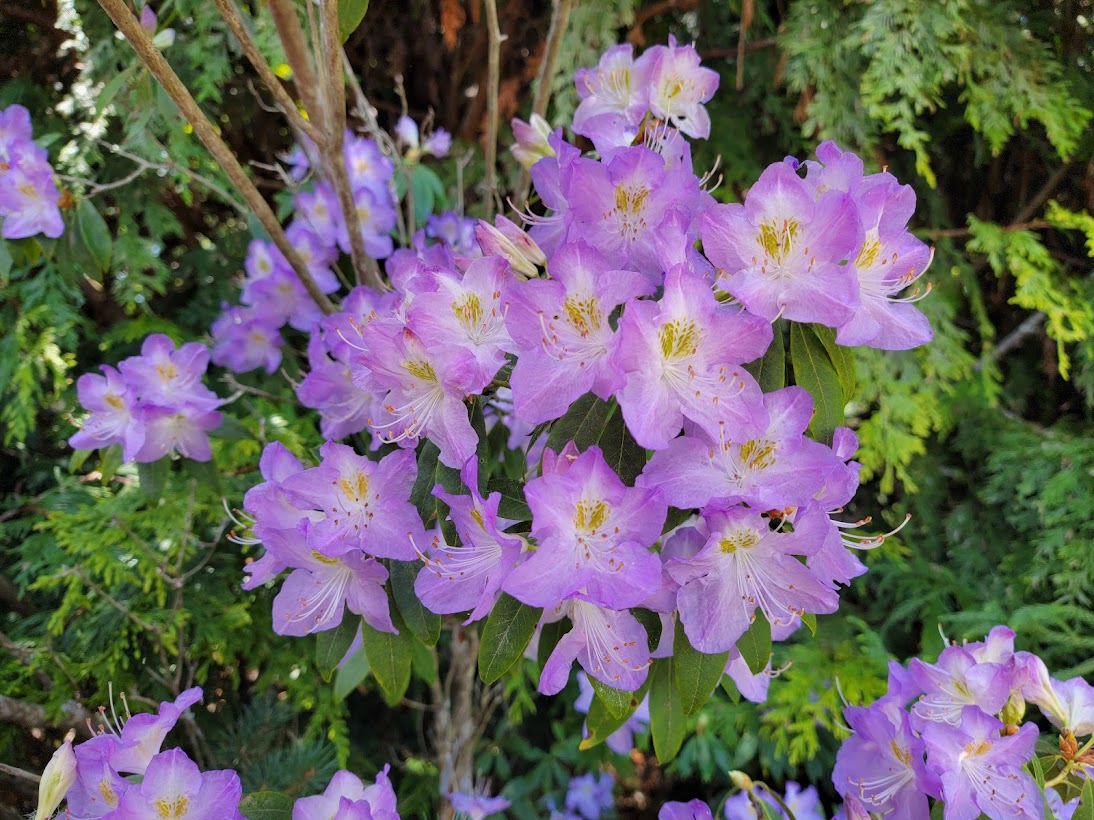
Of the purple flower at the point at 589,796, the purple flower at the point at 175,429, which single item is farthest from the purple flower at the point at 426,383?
the purple flower at the point at 589,796

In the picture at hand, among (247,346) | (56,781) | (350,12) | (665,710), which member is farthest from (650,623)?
(247,346)

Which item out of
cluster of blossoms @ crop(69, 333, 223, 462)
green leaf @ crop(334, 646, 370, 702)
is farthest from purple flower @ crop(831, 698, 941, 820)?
cluster of blossoms @ crop(69, 333, 223, 462)

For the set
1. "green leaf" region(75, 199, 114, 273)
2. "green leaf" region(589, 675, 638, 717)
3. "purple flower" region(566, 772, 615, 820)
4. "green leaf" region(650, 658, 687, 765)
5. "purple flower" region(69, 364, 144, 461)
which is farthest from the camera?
"purple flower" region(566, 772, 615, 820)

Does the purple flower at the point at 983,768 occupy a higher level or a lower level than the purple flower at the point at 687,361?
lower

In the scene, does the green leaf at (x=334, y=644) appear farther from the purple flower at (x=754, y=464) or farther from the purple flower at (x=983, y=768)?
the purple flower at (x=983, y=768)

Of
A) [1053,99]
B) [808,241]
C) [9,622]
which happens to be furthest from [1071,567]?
[9,622]

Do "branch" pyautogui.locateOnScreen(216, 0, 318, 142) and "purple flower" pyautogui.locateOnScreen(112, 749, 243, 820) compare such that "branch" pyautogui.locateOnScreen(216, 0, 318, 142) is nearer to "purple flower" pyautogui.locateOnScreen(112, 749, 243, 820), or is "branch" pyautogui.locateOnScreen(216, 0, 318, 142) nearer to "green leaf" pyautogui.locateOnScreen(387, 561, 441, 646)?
"green leaf" pyautogui.locateOnScreen(387, 561, 441, 646)

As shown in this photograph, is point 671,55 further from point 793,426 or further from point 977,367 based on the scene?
point 977,367
